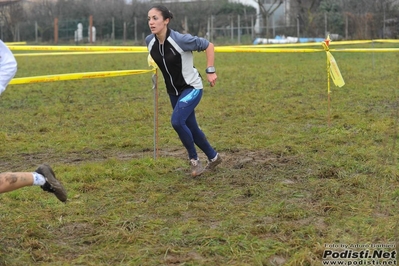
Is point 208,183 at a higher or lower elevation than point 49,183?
lower

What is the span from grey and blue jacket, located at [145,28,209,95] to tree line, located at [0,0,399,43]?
31809mm

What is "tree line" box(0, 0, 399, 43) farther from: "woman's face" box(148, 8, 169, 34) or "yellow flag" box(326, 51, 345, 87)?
"woman's face" box(148, 8, 169, 34)

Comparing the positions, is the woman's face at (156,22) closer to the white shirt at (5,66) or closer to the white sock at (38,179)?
the white shirt at (5,66)

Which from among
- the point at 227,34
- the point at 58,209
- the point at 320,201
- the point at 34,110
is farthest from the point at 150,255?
the point at 227,34

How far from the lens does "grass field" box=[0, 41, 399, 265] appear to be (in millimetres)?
4297

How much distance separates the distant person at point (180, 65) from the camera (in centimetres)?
617

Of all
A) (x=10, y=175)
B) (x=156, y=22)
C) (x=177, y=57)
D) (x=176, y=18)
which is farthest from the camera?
(x=176, y=18)

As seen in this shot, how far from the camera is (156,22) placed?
6109mm

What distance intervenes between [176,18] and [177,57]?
40336 millimetres

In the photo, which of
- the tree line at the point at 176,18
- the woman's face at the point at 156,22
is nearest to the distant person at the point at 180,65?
the woman's face at the point at 156,22

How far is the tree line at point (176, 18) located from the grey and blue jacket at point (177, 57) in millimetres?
31809

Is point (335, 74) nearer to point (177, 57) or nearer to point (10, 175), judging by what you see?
point (177, 57)

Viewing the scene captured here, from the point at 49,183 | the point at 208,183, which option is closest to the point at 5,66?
the point at 49,183

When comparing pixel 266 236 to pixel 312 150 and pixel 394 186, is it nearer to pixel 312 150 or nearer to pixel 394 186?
pixel 394 186
